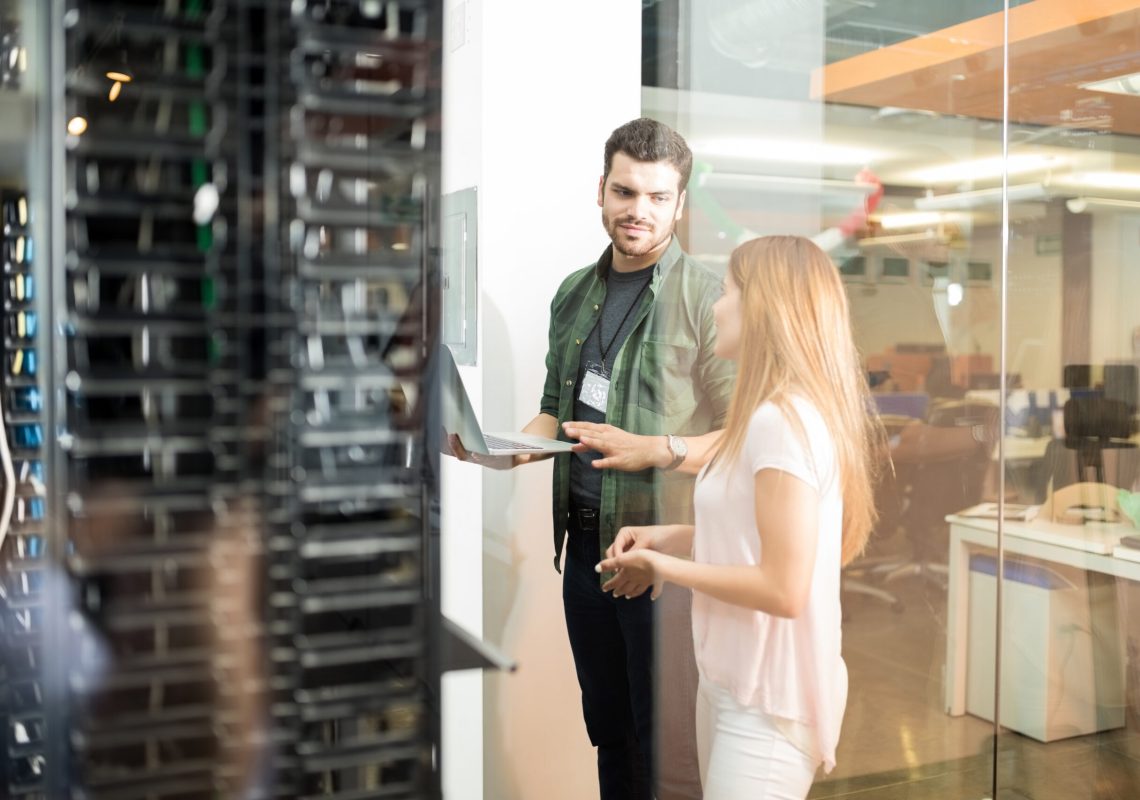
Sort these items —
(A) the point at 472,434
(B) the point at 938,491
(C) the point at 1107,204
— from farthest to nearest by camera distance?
(C) the point at 1107,204, (B) the point at 938,491, (A) the point at 472,434

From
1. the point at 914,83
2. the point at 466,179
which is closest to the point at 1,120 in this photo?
the point at 466,179

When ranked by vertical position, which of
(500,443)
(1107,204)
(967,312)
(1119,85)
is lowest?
(500,443)

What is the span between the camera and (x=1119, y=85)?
190 cm

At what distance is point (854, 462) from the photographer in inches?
64.4

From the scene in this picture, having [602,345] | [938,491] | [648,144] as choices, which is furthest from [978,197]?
[602,345]

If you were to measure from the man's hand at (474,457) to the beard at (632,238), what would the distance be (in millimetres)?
409

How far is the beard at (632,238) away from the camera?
1684mm

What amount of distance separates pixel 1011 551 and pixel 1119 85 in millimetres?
918

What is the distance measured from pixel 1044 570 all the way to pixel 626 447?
2.94ft

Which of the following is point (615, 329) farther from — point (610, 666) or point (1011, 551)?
point (1011, 551)

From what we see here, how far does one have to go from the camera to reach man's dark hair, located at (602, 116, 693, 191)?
5.40 ft

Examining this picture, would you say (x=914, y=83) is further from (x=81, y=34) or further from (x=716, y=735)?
(x=81, y=34)

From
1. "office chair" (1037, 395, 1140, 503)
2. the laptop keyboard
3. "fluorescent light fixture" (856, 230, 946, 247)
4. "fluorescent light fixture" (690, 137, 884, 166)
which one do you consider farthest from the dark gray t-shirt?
"office chair" (1037, 395, 1140, 503)

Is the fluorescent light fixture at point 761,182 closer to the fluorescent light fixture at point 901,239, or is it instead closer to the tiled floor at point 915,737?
the fluorescent light fixture at point 901,239
